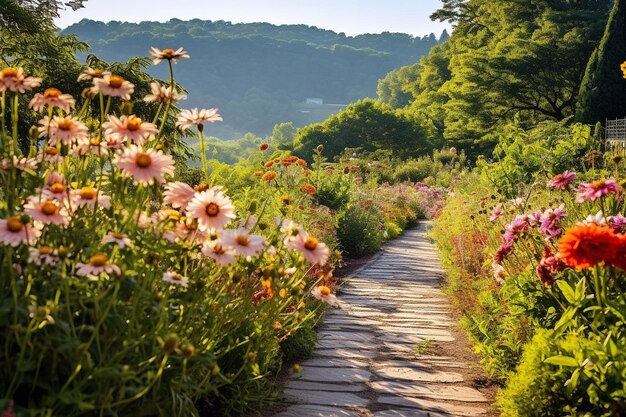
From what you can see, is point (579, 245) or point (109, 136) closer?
point (579, 245)

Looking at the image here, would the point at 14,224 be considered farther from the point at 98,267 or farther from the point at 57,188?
the point at 57,188

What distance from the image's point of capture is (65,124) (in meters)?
2.15

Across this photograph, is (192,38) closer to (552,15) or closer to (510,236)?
(552,15)

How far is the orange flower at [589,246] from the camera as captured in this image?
2.15m

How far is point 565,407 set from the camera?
239 cm

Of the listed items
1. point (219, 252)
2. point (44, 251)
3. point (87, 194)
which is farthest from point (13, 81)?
point (219, 252)

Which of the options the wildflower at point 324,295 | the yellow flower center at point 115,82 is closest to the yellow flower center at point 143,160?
the yellow flower center at point 115,82

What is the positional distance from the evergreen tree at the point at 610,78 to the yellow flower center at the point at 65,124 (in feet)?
57.7

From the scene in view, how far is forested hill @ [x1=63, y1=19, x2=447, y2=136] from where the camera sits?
98.6 metres

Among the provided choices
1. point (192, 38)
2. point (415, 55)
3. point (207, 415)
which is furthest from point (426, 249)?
point (415, 55)

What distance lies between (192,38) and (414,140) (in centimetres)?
8007

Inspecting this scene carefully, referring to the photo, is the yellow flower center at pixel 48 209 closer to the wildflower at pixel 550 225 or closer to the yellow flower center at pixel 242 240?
the yellow flower center at pixel 242 240

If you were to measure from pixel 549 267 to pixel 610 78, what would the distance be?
54.6ft

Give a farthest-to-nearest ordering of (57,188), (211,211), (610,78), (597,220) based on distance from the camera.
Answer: (610,78), (597,220), (211,211), (57,188)
